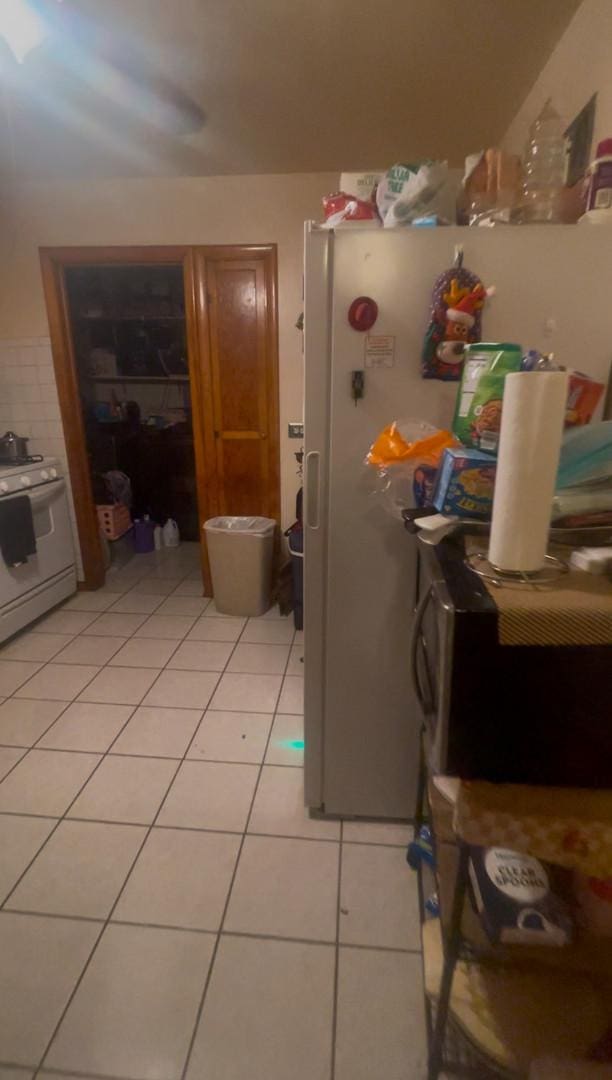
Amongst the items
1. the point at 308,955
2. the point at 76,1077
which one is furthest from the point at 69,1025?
the point at 308,955

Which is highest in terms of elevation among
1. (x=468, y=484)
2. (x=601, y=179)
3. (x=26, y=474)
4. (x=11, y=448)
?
(x=601, y=179)

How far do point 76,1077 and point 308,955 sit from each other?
52 centimetres

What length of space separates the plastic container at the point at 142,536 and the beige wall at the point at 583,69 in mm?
3431

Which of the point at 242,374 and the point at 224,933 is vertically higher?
the point at 242,374

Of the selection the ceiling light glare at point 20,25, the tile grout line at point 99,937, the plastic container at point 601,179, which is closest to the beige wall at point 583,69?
the plastic container at point 601,179

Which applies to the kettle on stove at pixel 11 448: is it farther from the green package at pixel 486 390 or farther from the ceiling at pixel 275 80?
the green package at pixel 486 390

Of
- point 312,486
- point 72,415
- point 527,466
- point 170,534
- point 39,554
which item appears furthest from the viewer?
point 170,534

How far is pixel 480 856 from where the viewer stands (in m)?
0.96

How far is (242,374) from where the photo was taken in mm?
2869

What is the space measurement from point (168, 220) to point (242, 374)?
88 centimetres

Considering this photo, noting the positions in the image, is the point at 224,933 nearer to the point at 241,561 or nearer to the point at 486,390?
the point at 486,390

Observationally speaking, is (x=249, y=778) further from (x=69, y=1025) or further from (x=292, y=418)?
(x=292, y=418)

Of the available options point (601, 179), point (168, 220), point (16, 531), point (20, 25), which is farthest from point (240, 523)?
point (601, 179)

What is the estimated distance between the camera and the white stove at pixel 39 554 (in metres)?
2.56
